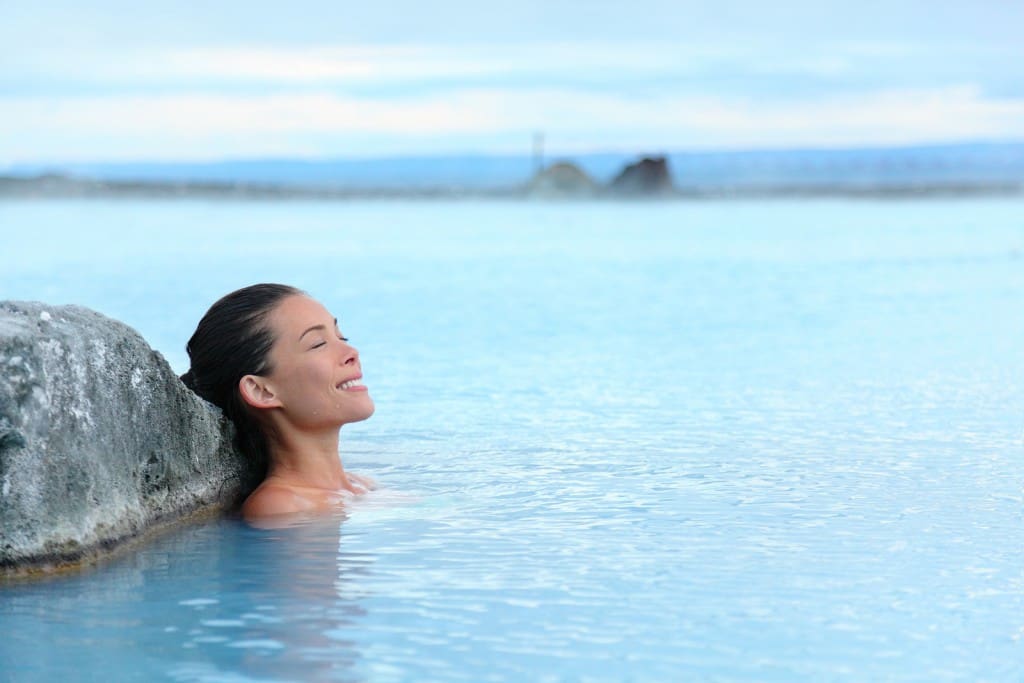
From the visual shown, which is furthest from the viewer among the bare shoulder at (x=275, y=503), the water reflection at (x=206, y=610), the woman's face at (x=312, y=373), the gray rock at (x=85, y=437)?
the bare shoulder at (x=275, y=503)

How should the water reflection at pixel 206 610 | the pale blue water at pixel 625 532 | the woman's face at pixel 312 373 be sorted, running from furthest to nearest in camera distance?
the woman's face at pixel 312 373 < the pale blue water at pixel 625 532 < the water reflection at pixel 206 610

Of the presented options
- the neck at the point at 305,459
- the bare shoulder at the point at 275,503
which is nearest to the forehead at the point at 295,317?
the neck at the point at 305,459

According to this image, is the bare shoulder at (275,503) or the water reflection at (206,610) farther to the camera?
the bare shoulder at (275,503)

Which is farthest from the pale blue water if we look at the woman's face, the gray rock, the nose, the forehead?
the forehead

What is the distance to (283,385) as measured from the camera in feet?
17.0

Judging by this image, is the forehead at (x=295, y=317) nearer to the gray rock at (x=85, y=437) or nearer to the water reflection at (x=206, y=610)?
the gray rock at (x=85, y=437)

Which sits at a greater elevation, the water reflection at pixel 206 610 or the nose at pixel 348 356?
the nose at pixel 348 356

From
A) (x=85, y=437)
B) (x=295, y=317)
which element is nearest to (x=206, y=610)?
(x=85, y=437)

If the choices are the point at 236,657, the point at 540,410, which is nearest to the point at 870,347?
the point at 540,410

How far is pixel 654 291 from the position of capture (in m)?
18.9

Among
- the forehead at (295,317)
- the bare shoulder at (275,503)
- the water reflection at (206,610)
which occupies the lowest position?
the water reflection at (206,610)

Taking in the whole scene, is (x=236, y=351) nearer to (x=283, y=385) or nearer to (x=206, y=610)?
(x=283, y=385)

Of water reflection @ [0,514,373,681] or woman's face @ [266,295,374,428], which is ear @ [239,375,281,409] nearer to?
woman's face @ [266,295,374,428]

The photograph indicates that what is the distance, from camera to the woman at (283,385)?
5191mm
